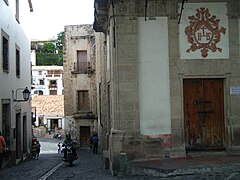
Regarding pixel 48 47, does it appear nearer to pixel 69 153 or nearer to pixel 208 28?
pixel 69 153

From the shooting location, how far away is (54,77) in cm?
7556

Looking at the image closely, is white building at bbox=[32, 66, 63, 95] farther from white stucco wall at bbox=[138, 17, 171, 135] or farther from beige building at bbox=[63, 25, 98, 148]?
white stucco wall at bbox=[138, 17, 171, 135]

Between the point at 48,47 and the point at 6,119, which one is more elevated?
the point at 48,47

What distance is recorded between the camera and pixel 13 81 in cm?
1898

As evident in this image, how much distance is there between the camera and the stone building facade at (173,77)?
11.4m

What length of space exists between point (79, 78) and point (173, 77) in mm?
23808

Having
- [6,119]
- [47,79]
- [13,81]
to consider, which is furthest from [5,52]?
[47,79]

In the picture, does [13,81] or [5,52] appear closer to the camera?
[5,52]

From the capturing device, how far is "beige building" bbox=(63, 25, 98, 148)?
3453 cm

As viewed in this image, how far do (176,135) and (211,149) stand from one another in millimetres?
1115

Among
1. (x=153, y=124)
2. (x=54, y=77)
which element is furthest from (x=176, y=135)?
(x=54, y=77)

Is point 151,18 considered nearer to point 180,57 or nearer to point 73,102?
point 180,57

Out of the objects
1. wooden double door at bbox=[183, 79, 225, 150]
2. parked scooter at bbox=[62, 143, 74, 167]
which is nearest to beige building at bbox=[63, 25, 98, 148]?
parked scooter at bbox=[62, 143, 74, 167]

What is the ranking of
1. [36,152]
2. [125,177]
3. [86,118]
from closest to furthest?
[125,177] → [36,152] → [86,118]
